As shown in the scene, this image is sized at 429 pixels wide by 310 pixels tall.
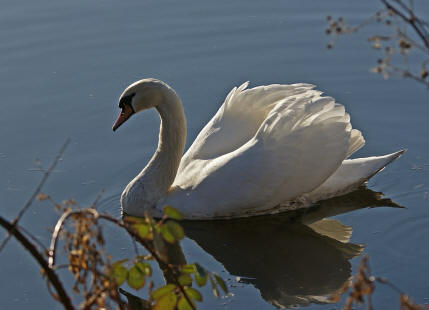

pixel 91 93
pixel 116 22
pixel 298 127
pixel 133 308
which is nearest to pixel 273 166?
pixel 298 127

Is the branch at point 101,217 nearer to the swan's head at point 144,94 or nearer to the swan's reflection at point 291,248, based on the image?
the swan's reflection at point 291,248

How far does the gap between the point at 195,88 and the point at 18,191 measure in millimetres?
2674

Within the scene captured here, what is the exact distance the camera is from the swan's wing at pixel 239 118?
24.4ft

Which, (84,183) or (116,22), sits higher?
(116,22)

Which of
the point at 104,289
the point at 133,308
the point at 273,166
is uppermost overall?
the point at 104,289

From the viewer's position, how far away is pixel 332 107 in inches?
279

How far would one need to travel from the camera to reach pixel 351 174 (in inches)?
291

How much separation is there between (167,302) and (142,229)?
0.51 m

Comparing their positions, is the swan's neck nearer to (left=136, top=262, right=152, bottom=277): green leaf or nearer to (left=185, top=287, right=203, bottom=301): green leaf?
(left=185, top=287, right=203, bottom=301): green leaf

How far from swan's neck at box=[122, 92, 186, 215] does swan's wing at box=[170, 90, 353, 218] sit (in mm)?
272

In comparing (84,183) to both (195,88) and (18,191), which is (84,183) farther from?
(195,88)

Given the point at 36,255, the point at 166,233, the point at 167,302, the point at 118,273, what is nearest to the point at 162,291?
the point at 167,302

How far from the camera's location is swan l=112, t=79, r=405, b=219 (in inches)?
271

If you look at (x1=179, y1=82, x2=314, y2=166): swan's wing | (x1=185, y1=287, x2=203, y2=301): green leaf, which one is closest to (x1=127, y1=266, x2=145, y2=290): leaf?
(x1=185, y1=287, x2=203, y2=301): green leaf
